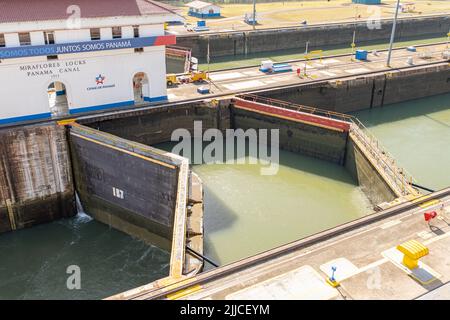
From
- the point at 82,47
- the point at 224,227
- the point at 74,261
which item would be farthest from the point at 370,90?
the point at 74,261

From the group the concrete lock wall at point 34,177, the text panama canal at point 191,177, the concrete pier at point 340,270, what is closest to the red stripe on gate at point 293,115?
the text panama canal at point 191,177

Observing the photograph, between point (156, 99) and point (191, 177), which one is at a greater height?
point (156, 99)

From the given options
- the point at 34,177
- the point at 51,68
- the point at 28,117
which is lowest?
the point at 34,177

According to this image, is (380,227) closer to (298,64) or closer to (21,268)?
(21,268)

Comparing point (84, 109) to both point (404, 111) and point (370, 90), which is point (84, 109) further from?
point (404, 111)

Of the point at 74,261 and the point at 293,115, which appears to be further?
the point at 293,115
